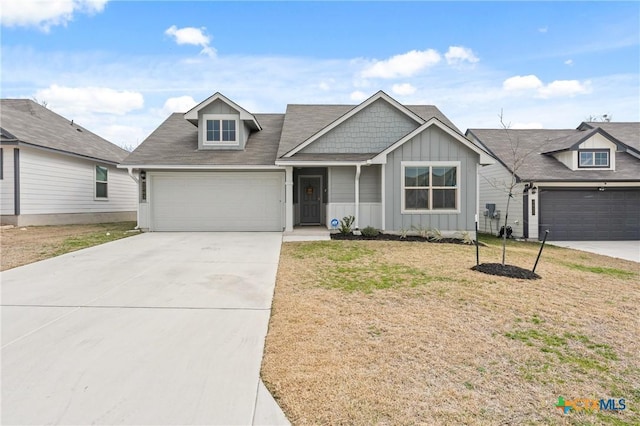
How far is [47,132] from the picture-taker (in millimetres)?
15328

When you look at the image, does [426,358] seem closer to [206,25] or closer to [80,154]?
[206,25]

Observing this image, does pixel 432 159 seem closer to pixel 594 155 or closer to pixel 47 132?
pixel 594 155

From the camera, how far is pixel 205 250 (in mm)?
8828

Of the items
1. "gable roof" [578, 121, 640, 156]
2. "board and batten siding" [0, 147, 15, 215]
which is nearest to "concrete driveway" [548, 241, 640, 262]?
"gable roof" [578, 121, 640, 156]

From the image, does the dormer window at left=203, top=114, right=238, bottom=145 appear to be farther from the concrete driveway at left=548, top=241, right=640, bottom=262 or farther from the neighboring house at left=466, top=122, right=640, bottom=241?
the concrete driveway at left=548, top=241, right=640, bottom=262

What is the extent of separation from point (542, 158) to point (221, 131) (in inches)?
558

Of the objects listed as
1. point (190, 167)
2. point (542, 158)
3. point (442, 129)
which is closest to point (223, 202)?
point (190, 167)

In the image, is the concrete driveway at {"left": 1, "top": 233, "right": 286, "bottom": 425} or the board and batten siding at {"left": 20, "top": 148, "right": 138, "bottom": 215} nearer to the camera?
the concrete driveway at {"left": 1, "top": 233, "right": 286, "bottom": 425}

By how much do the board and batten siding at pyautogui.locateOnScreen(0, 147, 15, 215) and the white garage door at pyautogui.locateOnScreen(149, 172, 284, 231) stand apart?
5.63 m

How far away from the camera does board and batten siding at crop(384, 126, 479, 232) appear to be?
11.4m

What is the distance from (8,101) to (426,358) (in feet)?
78.4

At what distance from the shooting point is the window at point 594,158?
1388 cm

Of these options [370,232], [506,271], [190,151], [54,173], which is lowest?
[506,271]

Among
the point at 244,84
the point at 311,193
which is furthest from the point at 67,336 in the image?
the point at 244,84
